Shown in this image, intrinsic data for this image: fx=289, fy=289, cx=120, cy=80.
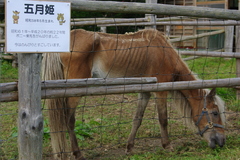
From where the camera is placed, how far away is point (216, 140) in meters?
4.32

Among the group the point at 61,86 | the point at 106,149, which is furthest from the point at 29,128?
the point at 106,149

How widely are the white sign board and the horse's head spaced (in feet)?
8.97

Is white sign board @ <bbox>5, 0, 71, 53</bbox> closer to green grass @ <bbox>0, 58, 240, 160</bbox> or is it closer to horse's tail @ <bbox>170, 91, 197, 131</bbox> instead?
green grass @ <bbox>0, 58, 240, 160</bbox>

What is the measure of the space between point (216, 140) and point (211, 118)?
1.11ft

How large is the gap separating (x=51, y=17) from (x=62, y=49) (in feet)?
0.94

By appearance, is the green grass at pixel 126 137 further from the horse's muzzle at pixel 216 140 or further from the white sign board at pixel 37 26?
the white sign board at pixel 37 26

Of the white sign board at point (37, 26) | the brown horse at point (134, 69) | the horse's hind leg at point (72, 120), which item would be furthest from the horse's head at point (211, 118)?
the white sign board at point (37, 26)

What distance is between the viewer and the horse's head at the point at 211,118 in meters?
4.39

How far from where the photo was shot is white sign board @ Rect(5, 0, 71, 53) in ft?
7.69

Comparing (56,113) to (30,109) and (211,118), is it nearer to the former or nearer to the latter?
(30,109)

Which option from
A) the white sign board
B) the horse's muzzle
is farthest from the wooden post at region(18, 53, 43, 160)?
the horse's muzzle

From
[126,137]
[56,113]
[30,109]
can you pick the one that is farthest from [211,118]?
[30,109]

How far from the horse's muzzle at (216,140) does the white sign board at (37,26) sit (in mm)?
2812

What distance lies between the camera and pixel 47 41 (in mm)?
2469
